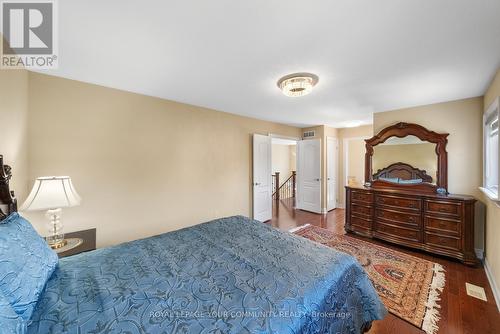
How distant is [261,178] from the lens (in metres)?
4.51

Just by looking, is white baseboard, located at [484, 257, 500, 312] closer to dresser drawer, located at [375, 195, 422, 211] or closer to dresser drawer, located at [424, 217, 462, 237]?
dresser drawer, located at [424, 217, 462, 237]

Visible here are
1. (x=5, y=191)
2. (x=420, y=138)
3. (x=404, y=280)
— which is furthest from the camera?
(x=420, y=138)

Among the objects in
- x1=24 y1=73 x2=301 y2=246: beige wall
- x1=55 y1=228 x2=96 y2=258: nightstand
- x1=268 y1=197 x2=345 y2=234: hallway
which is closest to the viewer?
x1=55 y1=228 x2=96 y2=258: nightstand

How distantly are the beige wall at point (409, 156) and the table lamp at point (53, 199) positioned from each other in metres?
4.59

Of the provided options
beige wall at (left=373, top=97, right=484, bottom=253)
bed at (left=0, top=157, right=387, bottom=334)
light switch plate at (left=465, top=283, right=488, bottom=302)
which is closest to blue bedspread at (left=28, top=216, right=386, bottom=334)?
bed at (left=0, top=157, right=387, bottom=334)

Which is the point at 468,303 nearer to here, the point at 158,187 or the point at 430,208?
the point at 430,208

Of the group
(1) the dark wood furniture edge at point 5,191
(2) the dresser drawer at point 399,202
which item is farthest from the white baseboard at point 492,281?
(1) the dark wood furniture edge at point 5,191

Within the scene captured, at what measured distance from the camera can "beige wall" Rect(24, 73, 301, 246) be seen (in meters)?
2.24

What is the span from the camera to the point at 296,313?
0.97 meters

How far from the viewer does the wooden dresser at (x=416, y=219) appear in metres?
2.69

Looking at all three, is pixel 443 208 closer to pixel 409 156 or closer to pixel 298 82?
pixel 409 156

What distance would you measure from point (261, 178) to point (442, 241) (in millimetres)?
3102

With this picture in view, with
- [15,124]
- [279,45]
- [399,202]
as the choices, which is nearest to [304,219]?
[399,202]

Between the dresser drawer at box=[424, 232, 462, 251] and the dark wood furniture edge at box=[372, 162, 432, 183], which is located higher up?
the dark wood furniture edge at box=[372, 162, 432, 183]
